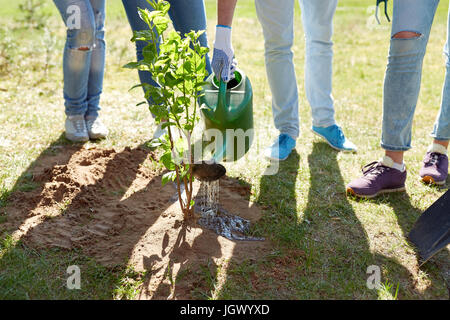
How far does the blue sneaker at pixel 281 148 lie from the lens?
9.58 feet

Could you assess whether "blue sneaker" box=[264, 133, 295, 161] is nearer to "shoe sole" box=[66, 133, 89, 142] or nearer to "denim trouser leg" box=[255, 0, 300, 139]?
"denim trouser leg" box=[255, 0, 300, 139]

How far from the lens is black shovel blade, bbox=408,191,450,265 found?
1.93 meters

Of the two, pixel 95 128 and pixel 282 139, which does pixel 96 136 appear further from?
pixel 282 139

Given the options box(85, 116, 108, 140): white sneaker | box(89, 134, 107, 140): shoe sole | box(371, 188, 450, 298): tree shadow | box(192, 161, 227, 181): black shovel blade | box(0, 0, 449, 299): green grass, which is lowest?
box(371, 188, 450, 298): tree shadow

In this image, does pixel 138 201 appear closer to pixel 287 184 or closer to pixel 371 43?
pixel 287 184

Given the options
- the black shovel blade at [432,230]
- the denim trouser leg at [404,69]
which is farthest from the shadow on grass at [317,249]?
the denim trouser leg at [404,69]

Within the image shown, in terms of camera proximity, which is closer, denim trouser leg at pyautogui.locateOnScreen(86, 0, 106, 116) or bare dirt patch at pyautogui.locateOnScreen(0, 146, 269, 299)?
bare dirt patch at pyautogui.locateOnScreen(0, 146, 269, 299)

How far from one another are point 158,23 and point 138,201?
1069 millimetres

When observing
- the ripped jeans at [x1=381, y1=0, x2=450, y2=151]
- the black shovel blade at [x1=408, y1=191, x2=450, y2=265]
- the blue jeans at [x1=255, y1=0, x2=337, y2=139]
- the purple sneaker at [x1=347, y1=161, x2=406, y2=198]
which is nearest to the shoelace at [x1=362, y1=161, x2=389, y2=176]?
the purple sneaker at [x1=347, y1=161, x2=406, y2=198]

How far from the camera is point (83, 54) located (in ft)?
9.62

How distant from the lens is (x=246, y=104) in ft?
7.67

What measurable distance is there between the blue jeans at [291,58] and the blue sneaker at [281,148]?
1.7 inches

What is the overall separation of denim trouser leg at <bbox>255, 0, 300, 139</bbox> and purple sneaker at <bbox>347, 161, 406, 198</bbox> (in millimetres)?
649

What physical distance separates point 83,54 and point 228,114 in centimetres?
127
